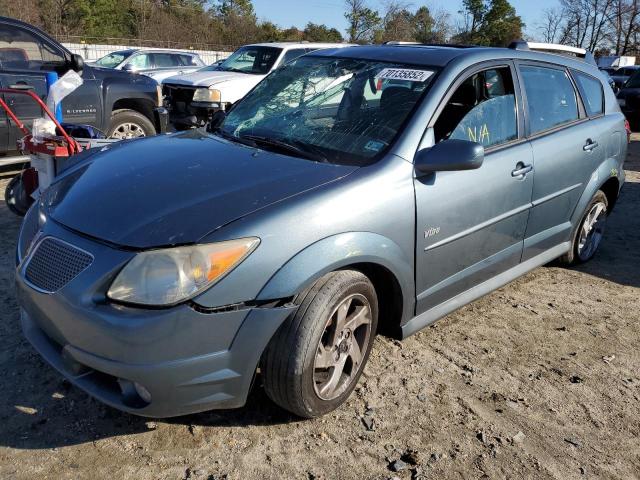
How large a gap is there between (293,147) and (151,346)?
1379 millimetres

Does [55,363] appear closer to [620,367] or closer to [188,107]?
[620,367]

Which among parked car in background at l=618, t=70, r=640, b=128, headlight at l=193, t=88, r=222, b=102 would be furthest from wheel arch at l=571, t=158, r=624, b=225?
parked car in background at l=618, t=70, r=640, b=128

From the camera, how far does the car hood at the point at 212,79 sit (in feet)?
31.3

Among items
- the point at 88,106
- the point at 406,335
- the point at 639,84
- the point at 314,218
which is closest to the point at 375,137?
the point at 314,218

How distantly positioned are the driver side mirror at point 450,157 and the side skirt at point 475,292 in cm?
80

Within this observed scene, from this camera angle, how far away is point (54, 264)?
245cm

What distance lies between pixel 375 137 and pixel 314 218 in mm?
790

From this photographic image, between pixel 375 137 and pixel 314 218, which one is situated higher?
pixel 375 137

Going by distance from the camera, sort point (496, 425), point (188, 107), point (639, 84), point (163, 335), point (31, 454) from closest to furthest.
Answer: point (163, 335), point (31, 454), point (496, 425), point (188, 107), point (639, 84)

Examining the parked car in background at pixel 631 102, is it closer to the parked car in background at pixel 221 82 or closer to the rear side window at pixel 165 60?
the parked car in background at pixel 221 82

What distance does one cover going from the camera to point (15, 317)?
11.7 feet

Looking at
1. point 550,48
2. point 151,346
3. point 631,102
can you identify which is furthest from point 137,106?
point 631,102

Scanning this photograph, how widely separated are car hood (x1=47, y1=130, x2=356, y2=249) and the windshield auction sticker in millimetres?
832

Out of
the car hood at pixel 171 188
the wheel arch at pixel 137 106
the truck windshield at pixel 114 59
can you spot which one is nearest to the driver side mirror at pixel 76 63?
the wheel arch at pixel 137 106
